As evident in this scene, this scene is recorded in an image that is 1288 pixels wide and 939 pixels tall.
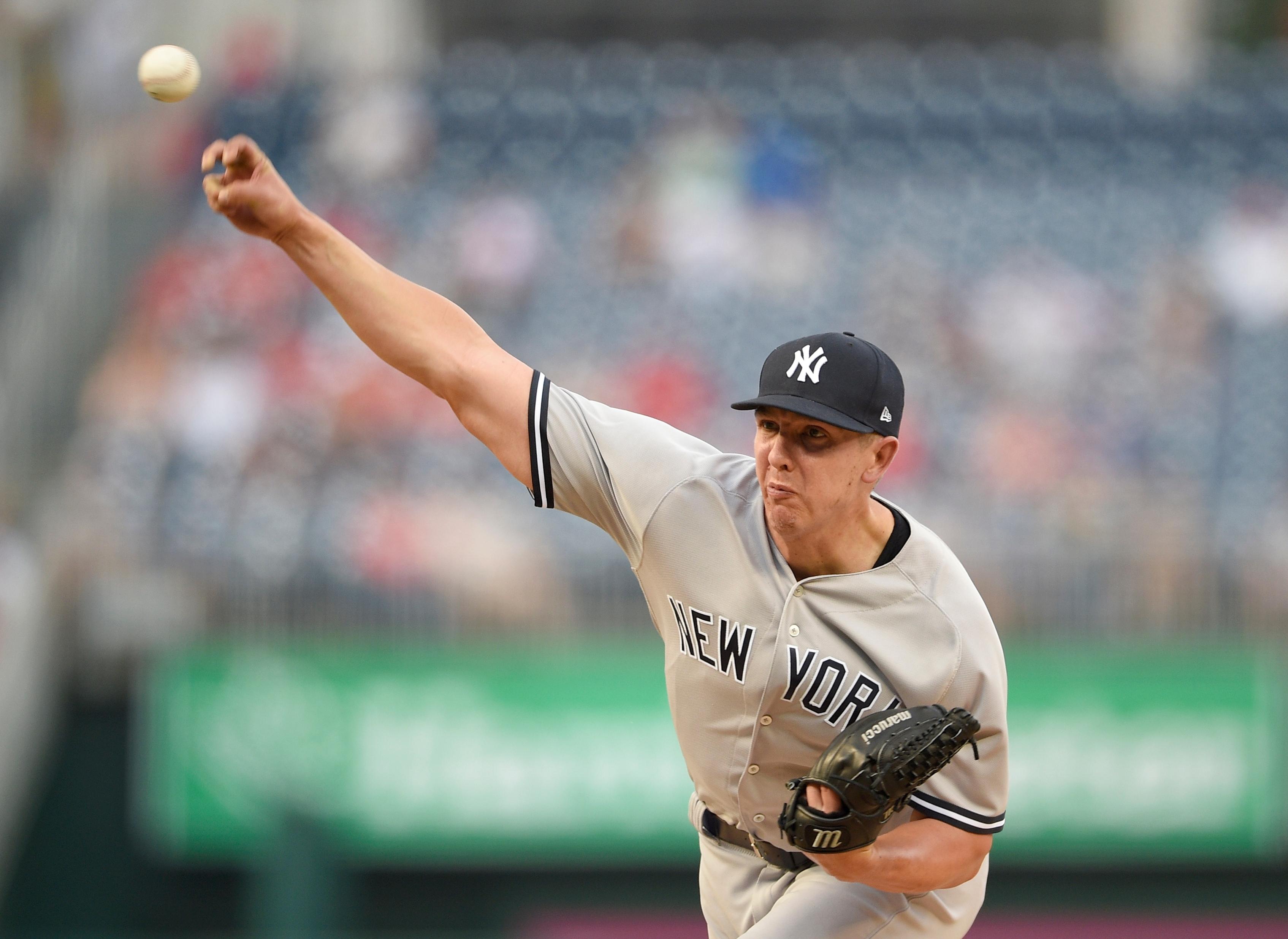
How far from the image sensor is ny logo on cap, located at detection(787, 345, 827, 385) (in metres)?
2.63

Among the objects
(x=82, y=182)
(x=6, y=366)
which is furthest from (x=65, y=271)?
(x=6, y=366)

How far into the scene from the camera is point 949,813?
2787 mm

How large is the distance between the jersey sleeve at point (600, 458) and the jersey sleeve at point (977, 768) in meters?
0.62

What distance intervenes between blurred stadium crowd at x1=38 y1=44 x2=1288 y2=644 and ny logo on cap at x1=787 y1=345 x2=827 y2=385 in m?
5.18

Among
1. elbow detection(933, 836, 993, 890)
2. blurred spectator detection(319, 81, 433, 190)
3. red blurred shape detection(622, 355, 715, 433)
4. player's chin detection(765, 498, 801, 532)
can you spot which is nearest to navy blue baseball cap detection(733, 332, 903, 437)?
player's chin detection(765, 498, 801, 532)

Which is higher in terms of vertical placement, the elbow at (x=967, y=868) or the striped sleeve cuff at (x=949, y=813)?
the striped sleeve cuff at (x=949, y=813)

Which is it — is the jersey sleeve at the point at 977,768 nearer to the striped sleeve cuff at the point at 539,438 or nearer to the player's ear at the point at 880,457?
the player's ear at the point at 880,457

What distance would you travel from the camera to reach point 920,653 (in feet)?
9.07

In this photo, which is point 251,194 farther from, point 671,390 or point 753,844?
point 671,390

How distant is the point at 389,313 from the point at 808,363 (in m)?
0.77

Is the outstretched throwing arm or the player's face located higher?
the outstretched throwing arm

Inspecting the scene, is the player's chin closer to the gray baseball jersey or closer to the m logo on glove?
the gray baseball jersey

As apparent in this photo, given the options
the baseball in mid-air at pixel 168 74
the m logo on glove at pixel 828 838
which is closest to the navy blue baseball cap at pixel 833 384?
the m logo on glove at pixel 828 838

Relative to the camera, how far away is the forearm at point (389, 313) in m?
2.79
